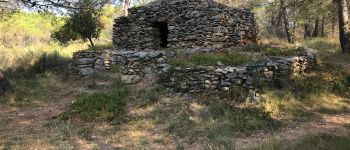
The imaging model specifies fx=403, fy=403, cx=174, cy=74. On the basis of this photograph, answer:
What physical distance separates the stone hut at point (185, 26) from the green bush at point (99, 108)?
5544 millimetres

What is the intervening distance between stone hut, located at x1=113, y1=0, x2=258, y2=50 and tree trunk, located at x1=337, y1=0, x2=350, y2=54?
344cm

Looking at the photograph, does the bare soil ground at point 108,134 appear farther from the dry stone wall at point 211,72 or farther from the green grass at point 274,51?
the green grass at point 274,51

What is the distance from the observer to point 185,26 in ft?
53.2

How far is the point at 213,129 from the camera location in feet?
28.1

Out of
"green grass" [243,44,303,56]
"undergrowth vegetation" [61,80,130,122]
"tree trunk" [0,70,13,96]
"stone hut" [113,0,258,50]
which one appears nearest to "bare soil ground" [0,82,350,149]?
"undergrowth vegetation" [61,80,130,122]

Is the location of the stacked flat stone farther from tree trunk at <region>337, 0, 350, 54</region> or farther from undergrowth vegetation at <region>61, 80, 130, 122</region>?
tree trunk at <region>337, 0, 350, 54</region>

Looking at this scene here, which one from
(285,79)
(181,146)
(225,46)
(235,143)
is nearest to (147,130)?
(181,146)

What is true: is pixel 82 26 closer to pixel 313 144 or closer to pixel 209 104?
pixel 209 104

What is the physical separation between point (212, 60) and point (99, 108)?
12.9 feet

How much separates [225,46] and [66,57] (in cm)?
784

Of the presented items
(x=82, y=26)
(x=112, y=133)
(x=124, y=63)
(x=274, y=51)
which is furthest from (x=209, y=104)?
(x=82, y=26)

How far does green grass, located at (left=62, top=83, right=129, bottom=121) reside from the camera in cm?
1000

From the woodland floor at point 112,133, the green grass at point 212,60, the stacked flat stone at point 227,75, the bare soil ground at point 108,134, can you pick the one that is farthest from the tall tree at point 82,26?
the bare soil ground at point 108,134

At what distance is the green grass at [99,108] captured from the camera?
32.8 ft
